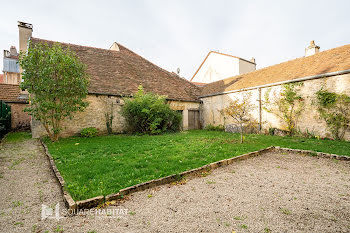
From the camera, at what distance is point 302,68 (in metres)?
10.9

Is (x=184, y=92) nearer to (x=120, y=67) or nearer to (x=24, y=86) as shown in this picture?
(x=120, y=67)

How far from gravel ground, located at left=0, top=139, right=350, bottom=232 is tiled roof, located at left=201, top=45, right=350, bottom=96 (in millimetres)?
7062

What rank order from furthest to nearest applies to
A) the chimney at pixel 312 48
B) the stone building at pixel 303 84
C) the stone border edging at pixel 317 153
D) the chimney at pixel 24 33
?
the chimney at pixel 24 33
the chimney at pixel 312 48
the stone building at pixel 303 84
the stone border edging at pixel 317 153

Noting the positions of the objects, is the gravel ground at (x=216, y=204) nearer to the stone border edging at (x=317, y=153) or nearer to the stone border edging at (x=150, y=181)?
the stone border edging at (x=150, y=181)

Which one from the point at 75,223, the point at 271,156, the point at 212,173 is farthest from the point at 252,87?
the point at 75,223

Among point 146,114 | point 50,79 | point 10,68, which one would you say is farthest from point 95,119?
point 10,68

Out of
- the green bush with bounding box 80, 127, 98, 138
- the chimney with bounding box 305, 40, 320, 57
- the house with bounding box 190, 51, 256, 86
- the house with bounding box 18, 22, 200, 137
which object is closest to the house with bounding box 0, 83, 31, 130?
the house with bounding box 18, 22, 200, 137

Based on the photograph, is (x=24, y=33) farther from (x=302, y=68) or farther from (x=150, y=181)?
(x=302, y=68)

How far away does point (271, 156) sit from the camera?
602 cm

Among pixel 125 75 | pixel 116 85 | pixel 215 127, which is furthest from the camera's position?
pixel 125 75

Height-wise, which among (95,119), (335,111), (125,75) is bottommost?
(95,119)

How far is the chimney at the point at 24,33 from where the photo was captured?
45.3 ft

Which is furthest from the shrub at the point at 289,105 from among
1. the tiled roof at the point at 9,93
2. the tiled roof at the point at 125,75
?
the tiled roof at the point at 9,93

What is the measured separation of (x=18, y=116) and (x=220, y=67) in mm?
23706
